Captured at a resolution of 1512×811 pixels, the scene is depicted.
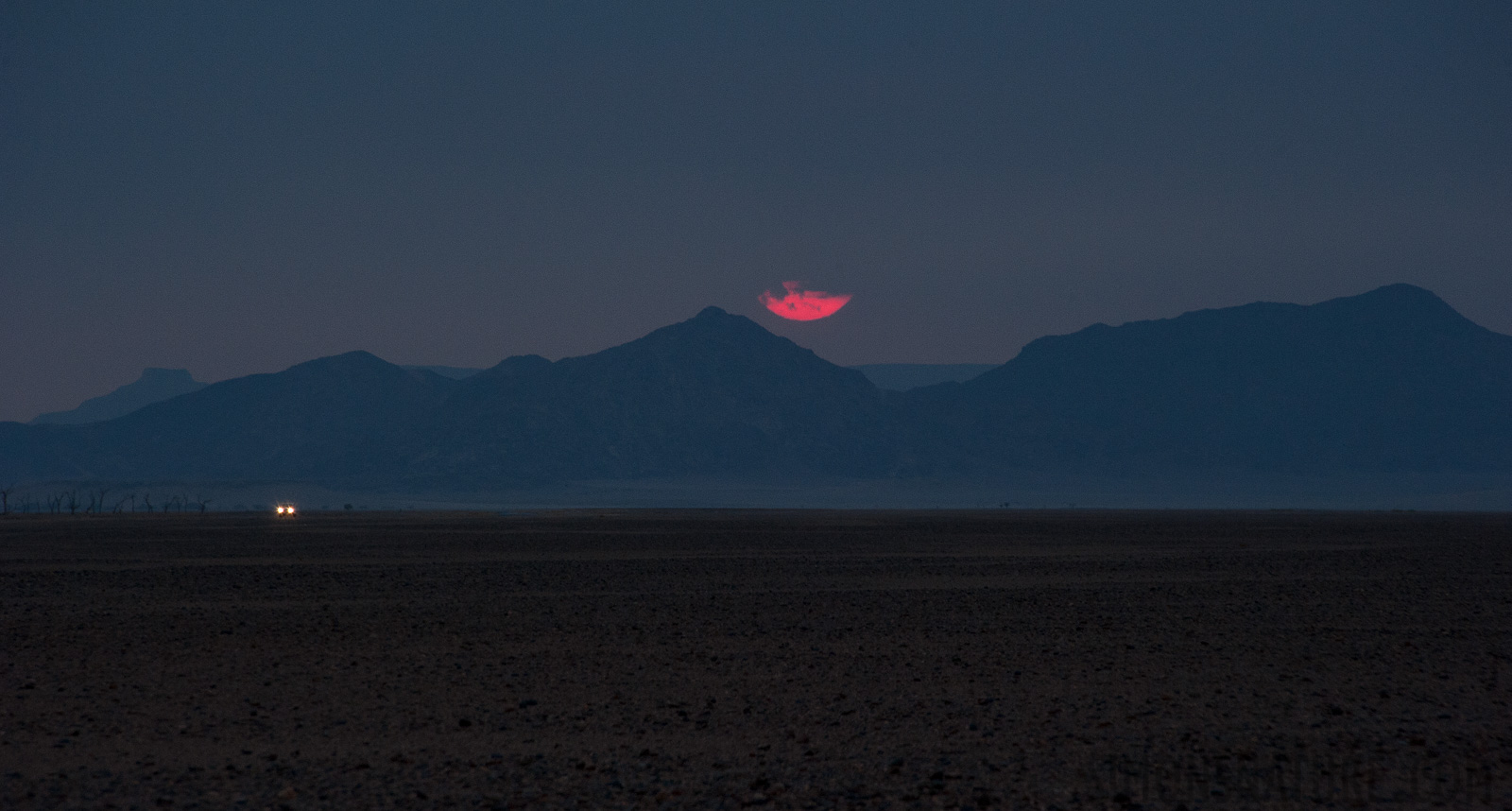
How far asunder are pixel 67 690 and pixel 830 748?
9168 mm

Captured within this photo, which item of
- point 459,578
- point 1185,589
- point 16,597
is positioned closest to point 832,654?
point 1185,589

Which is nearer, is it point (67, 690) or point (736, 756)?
point (736, 756)

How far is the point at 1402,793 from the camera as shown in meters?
10.2

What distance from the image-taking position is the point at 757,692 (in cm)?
1477

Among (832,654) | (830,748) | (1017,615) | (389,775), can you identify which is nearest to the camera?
(389,775)

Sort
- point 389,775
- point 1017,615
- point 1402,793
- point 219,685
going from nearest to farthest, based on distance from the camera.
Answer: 1. point 1402,793
2. point 389,775
3. point 219,685
4. point 1017,615

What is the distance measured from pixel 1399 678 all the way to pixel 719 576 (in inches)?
737

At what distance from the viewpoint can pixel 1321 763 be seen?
1115cm

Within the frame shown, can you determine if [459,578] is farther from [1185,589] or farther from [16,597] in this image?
[1185,589]

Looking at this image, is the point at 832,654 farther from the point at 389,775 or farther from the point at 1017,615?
the point at 389,775

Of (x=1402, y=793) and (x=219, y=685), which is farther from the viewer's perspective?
(x=219, y=685)

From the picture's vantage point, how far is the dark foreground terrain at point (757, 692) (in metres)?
10.6

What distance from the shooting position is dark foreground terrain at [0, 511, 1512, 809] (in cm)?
1065

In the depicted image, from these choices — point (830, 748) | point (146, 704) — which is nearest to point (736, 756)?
point (830, 748)
